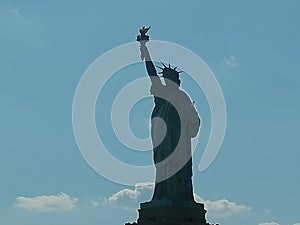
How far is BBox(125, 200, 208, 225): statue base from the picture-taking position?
42.1 metres

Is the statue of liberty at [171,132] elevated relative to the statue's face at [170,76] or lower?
lower

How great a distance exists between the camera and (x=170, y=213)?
42250mm

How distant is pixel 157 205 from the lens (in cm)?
4297

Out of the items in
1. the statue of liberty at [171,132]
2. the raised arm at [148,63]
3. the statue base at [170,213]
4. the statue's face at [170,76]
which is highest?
the raised arm at [148,63]

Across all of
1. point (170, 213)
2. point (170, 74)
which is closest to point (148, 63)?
point (170, 74)

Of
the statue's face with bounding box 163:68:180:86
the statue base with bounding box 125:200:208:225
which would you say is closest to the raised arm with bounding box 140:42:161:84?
the statue's face with bounding box 163:68:180:86

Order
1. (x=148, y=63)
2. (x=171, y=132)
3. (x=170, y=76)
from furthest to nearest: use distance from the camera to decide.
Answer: (x=148, y=63)
(x=170, y=76)
(x=171, y=132)

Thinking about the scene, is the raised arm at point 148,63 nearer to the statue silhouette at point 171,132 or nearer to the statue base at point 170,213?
the statue silhouette at point 171,132

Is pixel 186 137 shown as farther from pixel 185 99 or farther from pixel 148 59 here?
pixel 148 59

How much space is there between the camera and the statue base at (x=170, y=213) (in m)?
42.1

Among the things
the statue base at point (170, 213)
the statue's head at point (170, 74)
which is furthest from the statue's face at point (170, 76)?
the statue base at point (170, 213)

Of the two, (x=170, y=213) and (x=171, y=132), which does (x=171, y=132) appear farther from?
(x=170, y=213)

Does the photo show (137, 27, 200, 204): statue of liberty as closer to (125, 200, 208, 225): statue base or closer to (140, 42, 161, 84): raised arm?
(140, 42, 161, 84): raised arm

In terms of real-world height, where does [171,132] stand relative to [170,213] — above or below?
above
